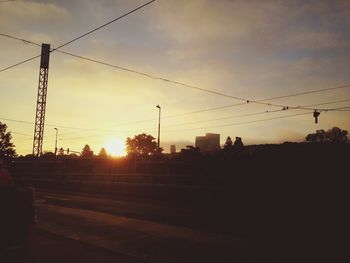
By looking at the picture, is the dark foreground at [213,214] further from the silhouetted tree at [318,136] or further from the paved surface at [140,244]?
the silhouetted tree at [318,136]

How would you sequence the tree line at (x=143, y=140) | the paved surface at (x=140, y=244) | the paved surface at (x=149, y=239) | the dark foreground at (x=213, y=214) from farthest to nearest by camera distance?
the tree line at (x=143, y=140), the dark foreground at (x=213, y=214), the paved surface at (x=149, y=239), the paved surface at (x=140, y=244)

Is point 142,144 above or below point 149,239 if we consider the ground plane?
above

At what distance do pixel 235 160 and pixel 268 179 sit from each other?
7.48 feet

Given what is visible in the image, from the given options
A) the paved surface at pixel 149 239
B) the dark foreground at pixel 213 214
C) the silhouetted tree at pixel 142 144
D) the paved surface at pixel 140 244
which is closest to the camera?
the paved surface at pixel 140 244

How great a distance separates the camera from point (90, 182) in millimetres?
29484

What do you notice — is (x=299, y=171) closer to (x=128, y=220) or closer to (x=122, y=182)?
(x=128, y=220)

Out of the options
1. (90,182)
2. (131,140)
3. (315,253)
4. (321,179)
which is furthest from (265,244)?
(131,140)

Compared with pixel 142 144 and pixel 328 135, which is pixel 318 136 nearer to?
pixel 328 135

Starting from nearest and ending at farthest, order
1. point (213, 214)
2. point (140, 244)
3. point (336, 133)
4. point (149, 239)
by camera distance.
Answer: point (140, 244), point (149, 239), point (213, 214), point (336, 133)

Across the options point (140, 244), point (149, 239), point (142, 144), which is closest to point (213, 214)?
point (149, 239)

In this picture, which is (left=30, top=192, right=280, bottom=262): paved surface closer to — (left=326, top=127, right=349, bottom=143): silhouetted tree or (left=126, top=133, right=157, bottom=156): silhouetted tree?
(left=326, top=127, right=349, bottom=143): silhouetted tree

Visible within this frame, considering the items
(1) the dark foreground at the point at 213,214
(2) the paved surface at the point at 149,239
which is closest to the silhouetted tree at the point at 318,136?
(1) the dark foreground at the point at 213,214

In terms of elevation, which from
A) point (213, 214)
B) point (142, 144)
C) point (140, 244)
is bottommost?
point (140, 244)

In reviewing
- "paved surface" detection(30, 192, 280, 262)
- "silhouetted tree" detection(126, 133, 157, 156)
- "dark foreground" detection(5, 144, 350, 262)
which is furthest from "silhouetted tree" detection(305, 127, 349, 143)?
"paved surface" detection(30, 192, 280, 262)
